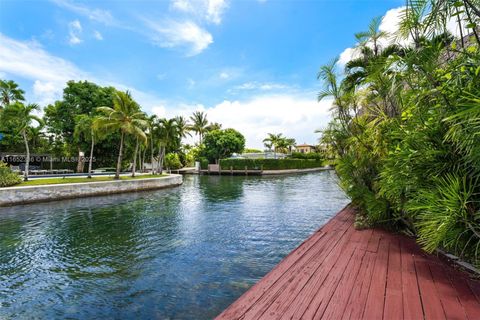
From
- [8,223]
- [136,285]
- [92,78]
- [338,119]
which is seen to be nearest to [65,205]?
[8,223]

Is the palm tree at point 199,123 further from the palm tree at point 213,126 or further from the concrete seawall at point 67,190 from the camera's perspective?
the concrete seawall at point 67,190

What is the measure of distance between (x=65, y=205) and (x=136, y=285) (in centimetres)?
1033

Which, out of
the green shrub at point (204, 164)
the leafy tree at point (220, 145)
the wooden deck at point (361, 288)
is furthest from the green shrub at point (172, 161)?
the wooden deck at point (361, 288)

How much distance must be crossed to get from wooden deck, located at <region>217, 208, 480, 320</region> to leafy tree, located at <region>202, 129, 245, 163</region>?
1435 inches

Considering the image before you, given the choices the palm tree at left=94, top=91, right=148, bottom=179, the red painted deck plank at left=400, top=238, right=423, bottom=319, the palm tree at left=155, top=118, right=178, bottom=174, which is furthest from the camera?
the palm tree at left=155, top=118, right=178, bottom=174

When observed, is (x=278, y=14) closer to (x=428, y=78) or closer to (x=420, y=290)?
(x=428, y=78)

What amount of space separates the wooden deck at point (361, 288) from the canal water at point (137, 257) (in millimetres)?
1660

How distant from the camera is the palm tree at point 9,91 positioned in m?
23.1

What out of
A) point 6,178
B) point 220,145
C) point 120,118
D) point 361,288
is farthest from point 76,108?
point 361,288

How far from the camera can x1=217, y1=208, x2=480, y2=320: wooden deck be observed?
78.4 inches

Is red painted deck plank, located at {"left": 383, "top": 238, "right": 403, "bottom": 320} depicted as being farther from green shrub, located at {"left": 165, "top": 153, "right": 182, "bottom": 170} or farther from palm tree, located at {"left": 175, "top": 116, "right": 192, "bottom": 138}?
green shrub, located at {"left": 165, "top": 153, "right": 182, "bottom": 170}

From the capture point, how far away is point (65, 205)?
39.5 feet

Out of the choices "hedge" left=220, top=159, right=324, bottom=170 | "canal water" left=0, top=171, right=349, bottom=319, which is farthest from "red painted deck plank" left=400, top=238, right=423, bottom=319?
"hedge" left=220, top=159, right=324, bottom=170

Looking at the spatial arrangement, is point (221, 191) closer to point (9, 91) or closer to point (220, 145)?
point (220, 145)
